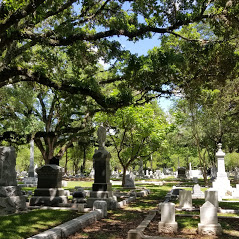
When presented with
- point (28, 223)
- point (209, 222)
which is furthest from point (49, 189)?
point (209, 222)

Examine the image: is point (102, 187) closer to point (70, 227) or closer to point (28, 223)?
point (28, 223)

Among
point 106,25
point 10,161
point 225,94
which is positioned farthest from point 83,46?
point 225,94

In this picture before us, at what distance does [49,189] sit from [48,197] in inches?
14.8

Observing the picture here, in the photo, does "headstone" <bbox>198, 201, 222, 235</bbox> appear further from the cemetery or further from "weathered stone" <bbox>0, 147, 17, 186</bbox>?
"weathered stone" <bbox>0, 147, 17, 186</bbox>

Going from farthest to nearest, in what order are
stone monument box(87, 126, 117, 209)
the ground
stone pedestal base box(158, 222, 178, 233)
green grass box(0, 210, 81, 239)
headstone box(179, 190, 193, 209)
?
stone monument box(87, 126, 117, 209)
headstone box(179, 190, 193, 209)
stone pedestal base box(158, 222, 178, 233)
the ground
green grass box(0, 210, 81, 239)

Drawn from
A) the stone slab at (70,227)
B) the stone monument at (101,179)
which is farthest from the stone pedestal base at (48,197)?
the stone slab at (70,227)

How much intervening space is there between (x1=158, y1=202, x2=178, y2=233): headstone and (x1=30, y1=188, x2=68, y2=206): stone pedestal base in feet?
20.0

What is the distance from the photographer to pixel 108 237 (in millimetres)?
6910

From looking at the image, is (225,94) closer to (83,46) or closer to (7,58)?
(83,46)

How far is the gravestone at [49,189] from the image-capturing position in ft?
39.8

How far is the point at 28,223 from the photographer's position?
25.4 ft

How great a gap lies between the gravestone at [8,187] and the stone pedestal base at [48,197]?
220 cm

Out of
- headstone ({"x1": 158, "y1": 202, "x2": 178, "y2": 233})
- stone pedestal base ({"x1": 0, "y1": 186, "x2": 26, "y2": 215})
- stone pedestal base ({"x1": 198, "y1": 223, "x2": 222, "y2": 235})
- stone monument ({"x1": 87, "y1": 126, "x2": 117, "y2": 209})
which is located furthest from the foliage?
stone pedestal base ({"x1": 198, "y1": 223, "x2": 222, "y2": 235})

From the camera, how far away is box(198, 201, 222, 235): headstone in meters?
7.19
